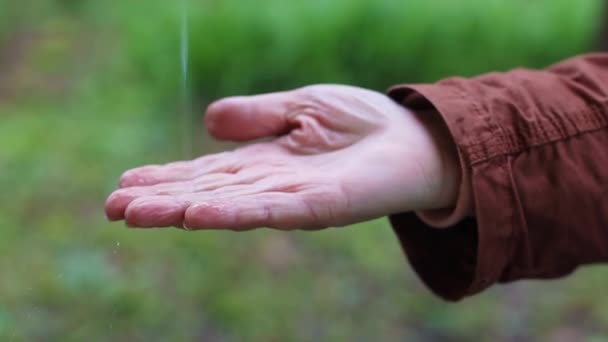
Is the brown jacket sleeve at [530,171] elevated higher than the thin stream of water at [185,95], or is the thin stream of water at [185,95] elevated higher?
the brown jacket sleeve at [530,171]

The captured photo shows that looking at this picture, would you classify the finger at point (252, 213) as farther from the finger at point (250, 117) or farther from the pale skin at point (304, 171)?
the finger at point (250, 117)

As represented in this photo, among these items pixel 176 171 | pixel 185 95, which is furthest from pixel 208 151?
pixel 176 171

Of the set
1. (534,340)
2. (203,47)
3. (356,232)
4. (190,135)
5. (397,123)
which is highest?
(397,123)

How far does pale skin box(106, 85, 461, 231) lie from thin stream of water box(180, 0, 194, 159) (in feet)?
2.35

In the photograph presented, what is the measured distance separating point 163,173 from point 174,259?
0.65 metres

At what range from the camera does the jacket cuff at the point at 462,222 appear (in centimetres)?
81

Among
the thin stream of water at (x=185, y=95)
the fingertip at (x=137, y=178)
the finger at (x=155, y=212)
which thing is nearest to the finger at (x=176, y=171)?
the fingertip at (x=137, y=178)

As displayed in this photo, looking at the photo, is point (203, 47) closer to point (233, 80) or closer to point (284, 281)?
point (233, 80)

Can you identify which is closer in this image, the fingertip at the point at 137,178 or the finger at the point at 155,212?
the finger at the point at 155,212

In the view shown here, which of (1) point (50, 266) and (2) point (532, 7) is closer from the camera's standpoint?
(1) point (50, 266)

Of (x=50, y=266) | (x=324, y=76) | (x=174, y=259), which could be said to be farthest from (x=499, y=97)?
(x=324, y=76)

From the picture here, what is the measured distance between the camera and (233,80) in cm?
196

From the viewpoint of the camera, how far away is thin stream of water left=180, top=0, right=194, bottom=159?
5.52ft

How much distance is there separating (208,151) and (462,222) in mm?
730
